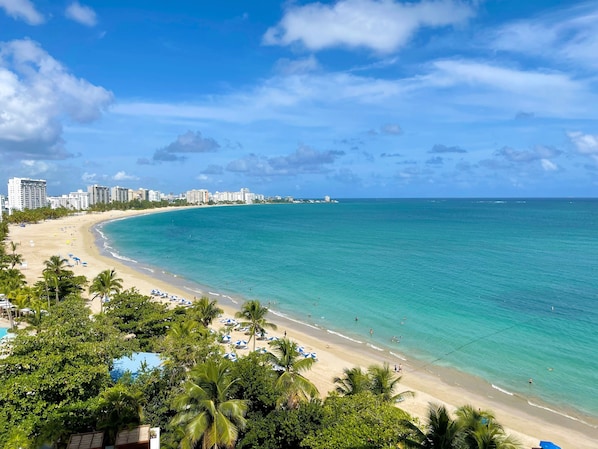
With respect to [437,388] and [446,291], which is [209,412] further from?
[446,291]

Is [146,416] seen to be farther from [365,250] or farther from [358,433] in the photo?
[365,250]

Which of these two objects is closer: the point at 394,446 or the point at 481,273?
the point at 394,446

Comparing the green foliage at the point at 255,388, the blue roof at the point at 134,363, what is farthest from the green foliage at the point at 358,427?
the blue roof at the point at 134,363

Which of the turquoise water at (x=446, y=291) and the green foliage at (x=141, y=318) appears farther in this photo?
the turquoise water at (x=446, y=291)

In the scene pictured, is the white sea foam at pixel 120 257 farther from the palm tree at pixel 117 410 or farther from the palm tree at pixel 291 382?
the palm tree at pixel 117 410

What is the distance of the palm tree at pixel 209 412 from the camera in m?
13.8

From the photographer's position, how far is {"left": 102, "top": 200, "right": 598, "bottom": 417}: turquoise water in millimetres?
30578

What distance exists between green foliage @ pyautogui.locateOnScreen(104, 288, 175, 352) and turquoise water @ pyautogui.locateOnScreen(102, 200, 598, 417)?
1726 centimetres

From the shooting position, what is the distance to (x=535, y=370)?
2891cm

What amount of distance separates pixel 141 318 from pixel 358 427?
63.6ft

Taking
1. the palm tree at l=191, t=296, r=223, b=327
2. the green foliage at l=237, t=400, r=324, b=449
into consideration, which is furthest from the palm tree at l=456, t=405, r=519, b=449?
the palm tree at l=191, t=296, r=223, b=327

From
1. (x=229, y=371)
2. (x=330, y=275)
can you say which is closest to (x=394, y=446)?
(x=229, y=371)

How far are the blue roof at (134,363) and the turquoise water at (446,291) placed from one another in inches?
797

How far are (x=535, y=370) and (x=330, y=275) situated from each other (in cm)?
3253
